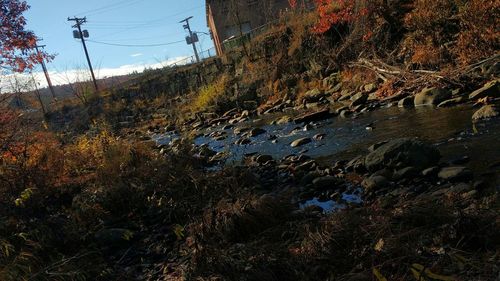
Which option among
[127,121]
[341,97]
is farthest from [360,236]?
[127,121]

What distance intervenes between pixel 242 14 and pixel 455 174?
39.3 m

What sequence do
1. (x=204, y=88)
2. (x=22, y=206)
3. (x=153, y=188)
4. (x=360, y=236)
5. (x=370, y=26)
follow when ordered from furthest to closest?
(x=204, y=88), (x=370, y=26), (x=153, y=188), (x=22, y=206), (x=360, y=236)

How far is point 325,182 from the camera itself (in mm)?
8555

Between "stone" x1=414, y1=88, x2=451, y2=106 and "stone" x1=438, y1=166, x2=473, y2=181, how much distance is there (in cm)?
685

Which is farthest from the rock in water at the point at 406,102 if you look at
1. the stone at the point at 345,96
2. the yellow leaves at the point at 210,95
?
the yellow leaves at the point at 210,95

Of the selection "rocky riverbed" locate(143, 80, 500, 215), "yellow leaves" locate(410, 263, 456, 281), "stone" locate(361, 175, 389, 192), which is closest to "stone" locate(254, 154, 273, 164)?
"rocky riverbed" locate(143, 80, 500, 215)

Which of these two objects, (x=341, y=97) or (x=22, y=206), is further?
(x=341, y=97)

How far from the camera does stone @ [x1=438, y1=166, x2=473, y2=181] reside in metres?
7.19

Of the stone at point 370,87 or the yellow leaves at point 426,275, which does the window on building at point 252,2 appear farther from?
the yellow leaves at point 426,275

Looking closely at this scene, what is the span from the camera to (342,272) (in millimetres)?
4480

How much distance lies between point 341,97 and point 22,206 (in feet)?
45.7

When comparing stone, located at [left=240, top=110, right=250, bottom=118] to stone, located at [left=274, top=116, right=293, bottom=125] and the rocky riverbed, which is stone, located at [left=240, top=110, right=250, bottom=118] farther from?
the rocky riverbed

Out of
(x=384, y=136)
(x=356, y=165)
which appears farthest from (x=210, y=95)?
(x=356, y=165)

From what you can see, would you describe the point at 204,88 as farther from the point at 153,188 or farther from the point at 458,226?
the point at 458,226
